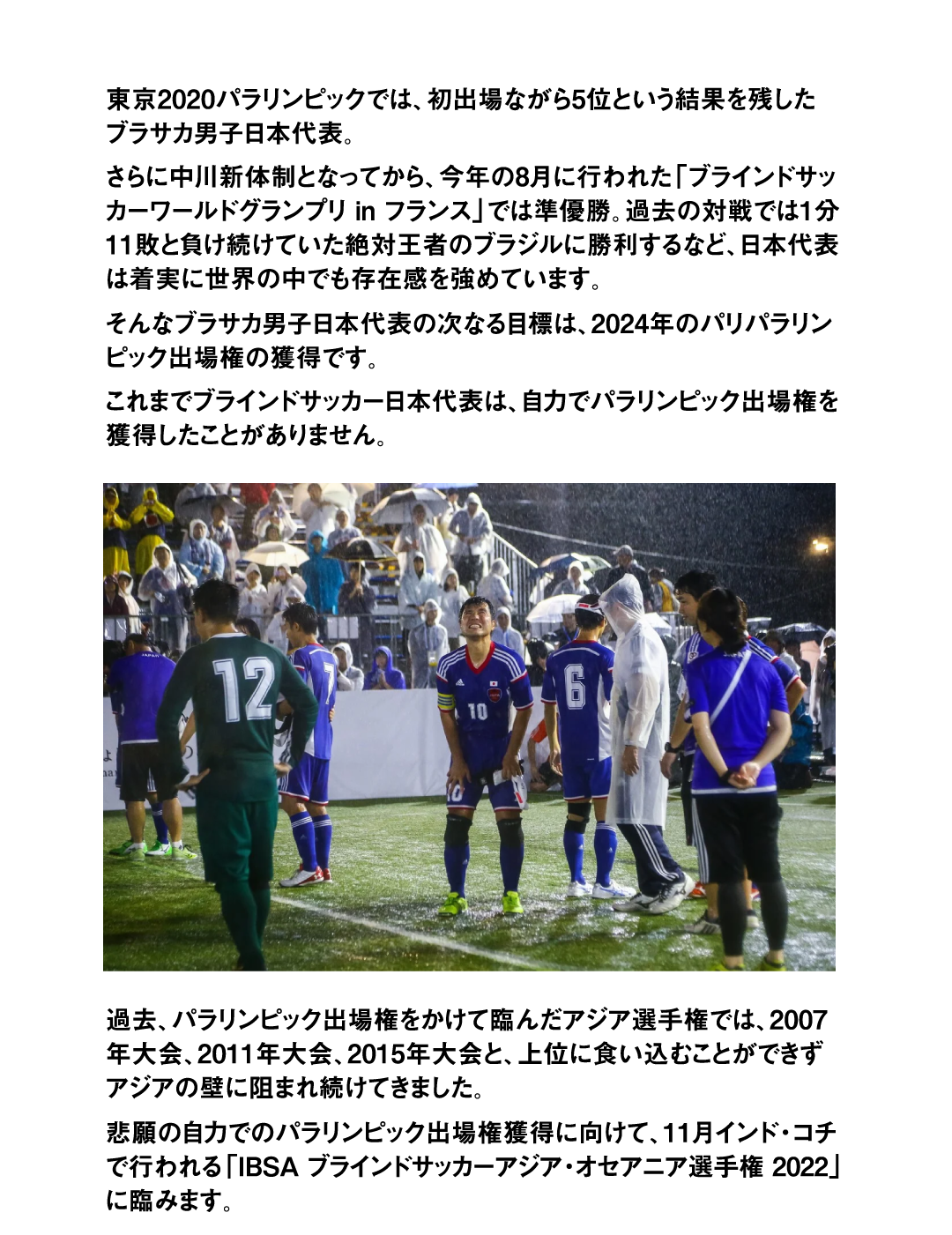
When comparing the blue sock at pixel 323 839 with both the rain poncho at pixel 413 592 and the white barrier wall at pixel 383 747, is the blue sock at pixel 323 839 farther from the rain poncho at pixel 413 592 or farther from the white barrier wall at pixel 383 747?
the rain poncho at pixel 413 592

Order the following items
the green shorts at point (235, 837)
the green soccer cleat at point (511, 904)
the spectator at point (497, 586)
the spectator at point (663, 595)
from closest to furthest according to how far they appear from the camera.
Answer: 1. the green shorts at point (235, 837)
2. the green soccer cleat at point (511, 904)
3. the spectator at point (663, 595)
4. the spectator at point (497, 586)

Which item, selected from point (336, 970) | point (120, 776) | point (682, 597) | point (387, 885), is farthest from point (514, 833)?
point (120, 776)

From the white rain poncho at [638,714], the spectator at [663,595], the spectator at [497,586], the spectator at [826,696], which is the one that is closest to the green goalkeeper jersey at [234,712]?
the spectator at [497,586]

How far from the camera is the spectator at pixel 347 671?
18.2 ft

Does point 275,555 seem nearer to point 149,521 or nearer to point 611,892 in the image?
point 149,521

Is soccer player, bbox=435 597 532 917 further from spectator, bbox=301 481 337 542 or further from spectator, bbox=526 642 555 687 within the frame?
spectator, bbox=301 481 337 542

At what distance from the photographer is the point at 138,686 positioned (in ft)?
17.8

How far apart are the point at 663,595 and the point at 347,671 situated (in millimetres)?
1544

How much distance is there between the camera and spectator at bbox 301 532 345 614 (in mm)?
5406

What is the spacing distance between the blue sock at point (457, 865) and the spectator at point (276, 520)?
164 cm

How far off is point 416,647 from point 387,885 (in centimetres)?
111

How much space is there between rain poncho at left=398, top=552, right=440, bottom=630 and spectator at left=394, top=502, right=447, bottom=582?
4cm

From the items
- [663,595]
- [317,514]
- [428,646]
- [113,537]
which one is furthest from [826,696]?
[113,537]

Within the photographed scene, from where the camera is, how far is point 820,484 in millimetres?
5430
